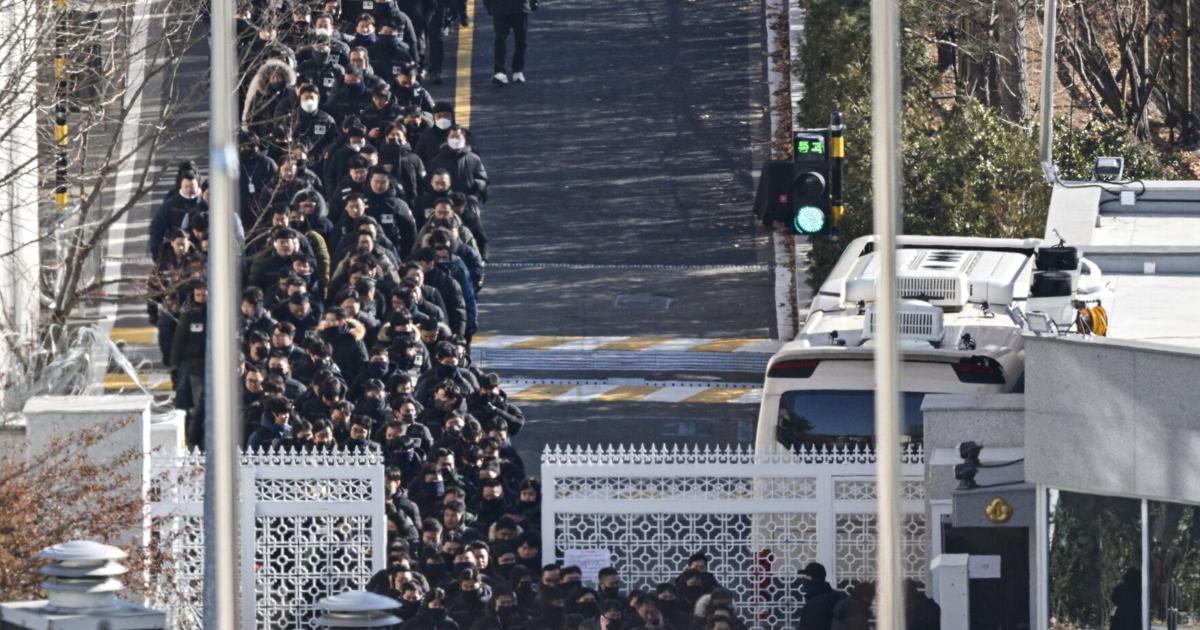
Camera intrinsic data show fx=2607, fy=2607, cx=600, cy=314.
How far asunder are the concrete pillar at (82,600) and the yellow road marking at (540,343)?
13.4m

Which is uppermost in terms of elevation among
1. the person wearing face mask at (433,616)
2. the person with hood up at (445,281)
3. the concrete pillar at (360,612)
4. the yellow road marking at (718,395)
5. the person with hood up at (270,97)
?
the person with hood up at (270,97)

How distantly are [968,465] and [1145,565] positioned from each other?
1448mm

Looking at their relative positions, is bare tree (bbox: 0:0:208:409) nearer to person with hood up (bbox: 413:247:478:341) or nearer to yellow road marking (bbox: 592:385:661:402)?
person with hood up (bbox: 413:247:478:341)

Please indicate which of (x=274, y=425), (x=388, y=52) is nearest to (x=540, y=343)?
(x=388, y=52)

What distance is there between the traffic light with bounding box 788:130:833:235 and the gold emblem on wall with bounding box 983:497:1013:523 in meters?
4.22

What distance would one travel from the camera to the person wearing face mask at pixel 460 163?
24.7 metres

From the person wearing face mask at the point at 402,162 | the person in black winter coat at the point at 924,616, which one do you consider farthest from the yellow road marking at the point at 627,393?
the person in black winter coat at the point at 924,616

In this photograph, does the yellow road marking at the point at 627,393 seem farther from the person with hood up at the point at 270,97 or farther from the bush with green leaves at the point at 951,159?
the person with hood up at the point at 270,97

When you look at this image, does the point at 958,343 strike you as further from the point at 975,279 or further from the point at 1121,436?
the point at 1121,436

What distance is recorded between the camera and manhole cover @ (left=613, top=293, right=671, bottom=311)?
88.4 ft

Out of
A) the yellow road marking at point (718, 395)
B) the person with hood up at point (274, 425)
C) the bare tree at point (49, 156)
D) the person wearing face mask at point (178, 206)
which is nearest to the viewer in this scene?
the person with hood up at point (274, 425)

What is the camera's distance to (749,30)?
37.6 meters

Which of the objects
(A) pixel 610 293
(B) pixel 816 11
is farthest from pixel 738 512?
(B) pixel 816 11

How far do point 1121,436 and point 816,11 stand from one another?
1664 cm
